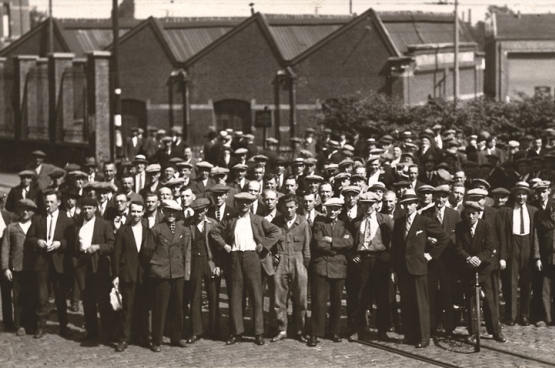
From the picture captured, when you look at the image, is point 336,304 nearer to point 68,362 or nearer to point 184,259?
point 184,259

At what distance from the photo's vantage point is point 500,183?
60.1 ft

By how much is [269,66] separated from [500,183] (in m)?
33.6

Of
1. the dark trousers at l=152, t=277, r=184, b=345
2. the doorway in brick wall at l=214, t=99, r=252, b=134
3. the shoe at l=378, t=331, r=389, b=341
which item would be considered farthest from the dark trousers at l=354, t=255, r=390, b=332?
the doorway in brick wall at l=214, t=99, r=252, b=134

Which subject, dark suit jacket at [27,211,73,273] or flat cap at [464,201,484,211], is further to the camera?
dark suit jacket at [27,211,73,273]

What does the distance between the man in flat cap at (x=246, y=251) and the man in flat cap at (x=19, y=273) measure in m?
2.56

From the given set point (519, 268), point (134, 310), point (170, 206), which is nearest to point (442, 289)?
point (519, 268)

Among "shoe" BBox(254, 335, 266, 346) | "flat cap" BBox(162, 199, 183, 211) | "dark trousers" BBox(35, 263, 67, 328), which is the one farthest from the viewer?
"dark trousers" BBox(35, 263, 67, 328)

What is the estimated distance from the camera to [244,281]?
14.2 m

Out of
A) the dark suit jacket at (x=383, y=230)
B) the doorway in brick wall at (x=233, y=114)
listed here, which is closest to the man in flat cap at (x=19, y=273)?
the dark suit jacket at (x=383, y=230)

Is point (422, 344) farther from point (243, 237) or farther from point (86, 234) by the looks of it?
point (86, 234)

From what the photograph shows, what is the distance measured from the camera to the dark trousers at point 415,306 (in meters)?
13.8

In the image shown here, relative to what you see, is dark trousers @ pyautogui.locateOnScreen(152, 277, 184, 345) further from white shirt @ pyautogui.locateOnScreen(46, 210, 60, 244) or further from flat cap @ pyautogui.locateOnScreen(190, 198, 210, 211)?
white shirt @ pyautogui.locateOnScreen(46, 210, 60, 244)

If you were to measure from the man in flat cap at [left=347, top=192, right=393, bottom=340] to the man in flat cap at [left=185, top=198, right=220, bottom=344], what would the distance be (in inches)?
70.2

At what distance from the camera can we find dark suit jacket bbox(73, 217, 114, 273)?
14.1 metres
